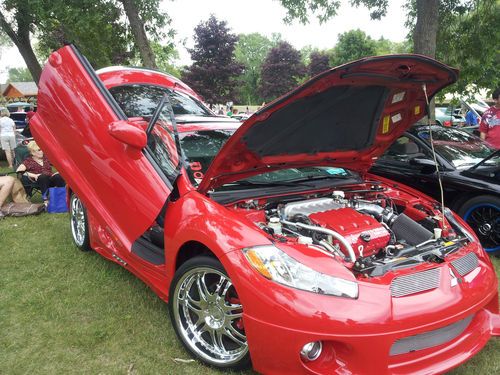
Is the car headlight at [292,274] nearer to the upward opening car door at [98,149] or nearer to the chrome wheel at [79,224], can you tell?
the upward opening car door at [98,149]

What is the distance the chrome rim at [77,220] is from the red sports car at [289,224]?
22.1 inches

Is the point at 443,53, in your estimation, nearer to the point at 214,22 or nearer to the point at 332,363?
the point at 332,363

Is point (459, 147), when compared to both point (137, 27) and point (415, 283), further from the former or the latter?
point (137, 27)

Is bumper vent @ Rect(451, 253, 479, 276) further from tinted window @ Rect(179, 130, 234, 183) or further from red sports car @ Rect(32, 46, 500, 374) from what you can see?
tinted window @ Rect(179, 130, 234, 183)

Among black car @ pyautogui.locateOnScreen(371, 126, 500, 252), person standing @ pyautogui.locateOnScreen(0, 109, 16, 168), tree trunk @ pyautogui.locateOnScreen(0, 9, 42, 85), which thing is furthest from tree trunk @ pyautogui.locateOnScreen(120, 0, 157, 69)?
black car @ pyautogui.locateOnScreen(371, 126, 500, 252)

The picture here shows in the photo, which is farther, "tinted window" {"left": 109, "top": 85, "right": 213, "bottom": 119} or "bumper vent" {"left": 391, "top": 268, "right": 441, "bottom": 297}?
"tinted window" {"left": 109, "top": 85, "right": 213, "bottom": 119}

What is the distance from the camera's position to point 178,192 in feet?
8.95

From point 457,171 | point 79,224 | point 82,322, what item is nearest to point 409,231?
point 457,171

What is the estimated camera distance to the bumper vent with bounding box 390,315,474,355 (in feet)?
6.41

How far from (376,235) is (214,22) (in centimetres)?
3467

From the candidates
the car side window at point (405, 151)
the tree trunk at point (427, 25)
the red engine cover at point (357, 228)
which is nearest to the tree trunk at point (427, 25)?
the tree trunk at point (427, 25)

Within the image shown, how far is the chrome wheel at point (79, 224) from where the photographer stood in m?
4.28

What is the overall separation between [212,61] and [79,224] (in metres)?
31.9

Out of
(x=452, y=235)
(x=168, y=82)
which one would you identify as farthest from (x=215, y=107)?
(x=452, y=235)
